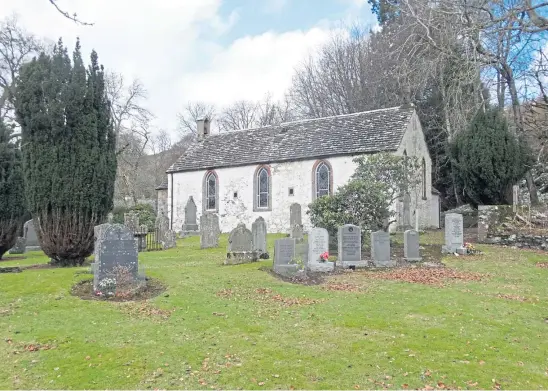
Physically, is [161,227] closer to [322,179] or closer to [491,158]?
[322,179]

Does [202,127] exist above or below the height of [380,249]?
above

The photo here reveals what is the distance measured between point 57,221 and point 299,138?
18.0m

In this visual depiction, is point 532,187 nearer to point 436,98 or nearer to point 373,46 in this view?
point 436,98

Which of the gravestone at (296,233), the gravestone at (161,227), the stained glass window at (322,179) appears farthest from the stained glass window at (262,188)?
the gravestone at (296,233)

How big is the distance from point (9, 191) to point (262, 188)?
49.7ft

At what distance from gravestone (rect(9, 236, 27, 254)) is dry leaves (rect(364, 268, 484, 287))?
1545 cm

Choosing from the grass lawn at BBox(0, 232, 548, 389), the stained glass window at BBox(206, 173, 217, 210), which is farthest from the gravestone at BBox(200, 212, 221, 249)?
the stained glass window at BBox(206, 173, 217, 210)

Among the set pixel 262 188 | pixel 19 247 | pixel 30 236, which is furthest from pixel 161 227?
pixel 262 188

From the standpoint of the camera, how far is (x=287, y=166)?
27.0m

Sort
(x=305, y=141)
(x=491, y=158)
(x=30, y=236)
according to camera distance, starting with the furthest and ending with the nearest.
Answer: (x=305, y=141), (x=491, y=158), (x=30, y=236)

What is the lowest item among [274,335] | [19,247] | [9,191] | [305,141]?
[274,335]

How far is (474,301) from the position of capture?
9336 millimetres

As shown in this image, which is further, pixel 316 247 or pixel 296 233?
pixel 296 233

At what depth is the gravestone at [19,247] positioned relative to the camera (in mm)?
19031
